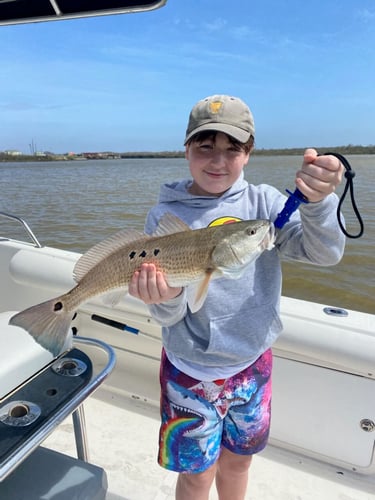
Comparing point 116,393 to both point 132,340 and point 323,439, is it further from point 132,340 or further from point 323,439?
point 323,439

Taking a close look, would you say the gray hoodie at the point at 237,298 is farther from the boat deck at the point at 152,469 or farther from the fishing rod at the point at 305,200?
the boat deck at the point at 152,469

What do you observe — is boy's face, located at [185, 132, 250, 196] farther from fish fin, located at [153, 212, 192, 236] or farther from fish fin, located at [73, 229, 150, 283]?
fish fin, located at [73, 229, 150, 283]

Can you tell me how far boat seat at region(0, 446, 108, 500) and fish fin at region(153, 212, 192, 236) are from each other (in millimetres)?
1119

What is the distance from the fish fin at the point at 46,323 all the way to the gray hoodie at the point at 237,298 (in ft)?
1.29

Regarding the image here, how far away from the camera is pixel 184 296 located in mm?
1826

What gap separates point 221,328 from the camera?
1896 millimetres

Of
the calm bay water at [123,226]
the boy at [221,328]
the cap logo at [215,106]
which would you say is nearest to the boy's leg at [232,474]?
the boy at [221,328]

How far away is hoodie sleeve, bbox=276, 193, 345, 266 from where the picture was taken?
1676 millimetres

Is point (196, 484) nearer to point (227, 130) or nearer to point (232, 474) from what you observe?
point (232, 474)

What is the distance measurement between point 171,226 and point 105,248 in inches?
12.3

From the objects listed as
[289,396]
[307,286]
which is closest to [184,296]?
[289,396]

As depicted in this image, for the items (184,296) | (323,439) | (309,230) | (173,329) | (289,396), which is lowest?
(323,439)

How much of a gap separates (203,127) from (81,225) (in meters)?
9.71

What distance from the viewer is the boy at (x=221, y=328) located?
1876 millimetres
